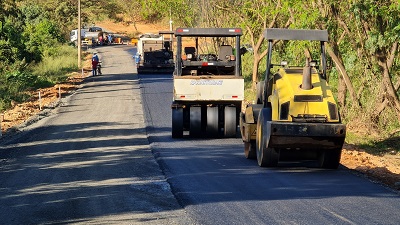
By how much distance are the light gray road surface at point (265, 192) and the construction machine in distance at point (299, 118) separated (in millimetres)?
363

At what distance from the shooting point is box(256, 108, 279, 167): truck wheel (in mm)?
15559

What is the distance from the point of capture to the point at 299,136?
1500 cm

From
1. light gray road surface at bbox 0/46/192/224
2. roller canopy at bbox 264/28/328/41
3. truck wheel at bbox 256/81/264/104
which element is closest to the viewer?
light gray road surface at bbox 0/46/192/224

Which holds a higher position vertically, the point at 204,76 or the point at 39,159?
the point at 204,76

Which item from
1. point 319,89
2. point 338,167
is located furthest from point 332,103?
point 338,167

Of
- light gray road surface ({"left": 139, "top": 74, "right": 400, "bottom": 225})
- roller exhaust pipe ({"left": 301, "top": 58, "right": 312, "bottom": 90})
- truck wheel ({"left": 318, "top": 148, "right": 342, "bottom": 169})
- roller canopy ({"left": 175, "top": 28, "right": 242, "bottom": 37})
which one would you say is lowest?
light gray road surface ({"left": 139, "top": 74, "right": 400, "bottom": 225})

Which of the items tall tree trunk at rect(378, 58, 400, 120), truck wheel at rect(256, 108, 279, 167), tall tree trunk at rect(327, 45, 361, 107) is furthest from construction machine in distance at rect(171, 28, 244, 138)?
truck wheel at rect(256, 108, 279, 167)

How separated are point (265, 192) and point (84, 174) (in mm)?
4479

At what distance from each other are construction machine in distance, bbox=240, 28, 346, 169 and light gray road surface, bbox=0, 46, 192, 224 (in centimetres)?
240

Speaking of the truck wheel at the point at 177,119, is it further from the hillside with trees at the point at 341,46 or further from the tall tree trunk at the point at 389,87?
the tall tree trunk at the point at 389,87

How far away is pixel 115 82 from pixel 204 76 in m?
28.0

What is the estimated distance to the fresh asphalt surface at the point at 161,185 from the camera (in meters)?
11.4

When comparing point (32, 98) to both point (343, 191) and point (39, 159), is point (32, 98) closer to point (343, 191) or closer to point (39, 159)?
point (39, 159)

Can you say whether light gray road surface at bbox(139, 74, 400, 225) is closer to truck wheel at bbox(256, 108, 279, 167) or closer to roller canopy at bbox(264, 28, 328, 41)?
truck wheel at bbox(256, 108, 279, 167)
